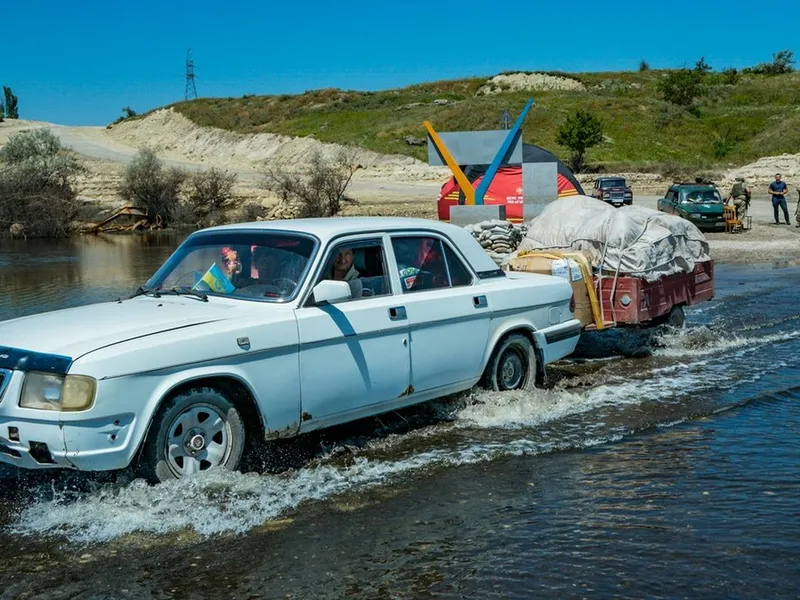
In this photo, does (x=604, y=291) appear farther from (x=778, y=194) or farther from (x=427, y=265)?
(x=778, y=194)

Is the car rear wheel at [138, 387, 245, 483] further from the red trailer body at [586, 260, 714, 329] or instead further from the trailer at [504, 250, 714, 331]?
the red trailer body at [586, 260, 714, 329]

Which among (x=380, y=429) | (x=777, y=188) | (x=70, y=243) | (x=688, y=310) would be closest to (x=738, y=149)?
(x=777, y=188)

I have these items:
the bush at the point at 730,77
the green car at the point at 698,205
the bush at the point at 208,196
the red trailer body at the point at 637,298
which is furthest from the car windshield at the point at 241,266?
the bush at the point at 730,77

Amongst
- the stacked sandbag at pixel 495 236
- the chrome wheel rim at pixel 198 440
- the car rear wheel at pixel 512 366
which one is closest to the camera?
the chrome wheel rim at pixel 198 440

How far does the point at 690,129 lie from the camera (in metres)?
66.6

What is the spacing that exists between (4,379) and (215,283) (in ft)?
5.54

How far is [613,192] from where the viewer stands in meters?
37.5

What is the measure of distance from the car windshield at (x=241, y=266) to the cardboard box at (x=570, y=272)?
348 cm

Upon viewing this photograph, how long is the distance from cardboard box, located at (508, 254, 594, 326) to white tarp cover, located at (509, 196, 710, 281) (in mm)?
606

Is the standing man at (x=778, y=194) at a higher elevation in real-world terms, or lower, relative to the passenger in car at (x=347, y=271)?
higher

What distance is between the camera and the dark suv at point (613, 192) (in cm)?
3716

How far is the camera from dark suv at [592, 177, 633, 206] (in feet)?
122

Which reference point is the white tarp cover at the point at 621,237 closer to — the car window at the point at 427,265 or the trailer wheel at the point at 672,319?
the trailer wheel at the point at 672,319

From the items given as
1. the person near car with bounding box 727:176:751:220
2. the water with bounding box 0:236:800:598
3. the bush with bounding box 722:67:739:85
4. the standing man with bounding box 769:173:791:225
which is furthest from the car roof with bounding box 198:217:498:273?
the bush with bounding box 722:67:739:85
